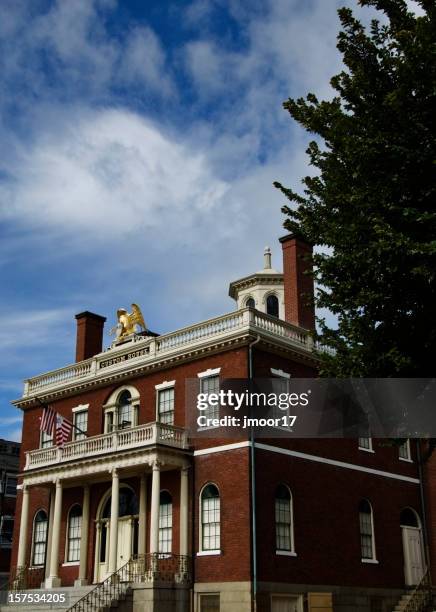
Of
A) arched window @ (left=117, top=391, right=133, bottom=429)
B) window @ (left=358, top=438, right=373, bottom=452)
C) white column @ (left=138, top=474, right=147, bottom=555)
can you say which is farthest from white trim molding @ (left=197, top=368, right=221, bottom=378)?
window @ (left=358, top=438, right=373, bottom=452)

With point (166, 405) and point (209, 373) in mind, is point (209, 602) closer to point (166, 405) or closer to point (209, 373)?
point (166, 405)

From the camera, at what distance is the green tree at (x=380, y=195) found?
14836mm

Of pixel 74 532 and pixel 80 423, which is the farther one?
pixel 80 423

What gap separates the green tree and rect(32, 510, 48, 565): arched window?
821 inches

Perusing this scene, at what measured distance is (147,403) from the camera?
31750 millimetres

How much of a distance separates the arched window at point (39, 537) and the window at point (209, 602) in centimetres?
943

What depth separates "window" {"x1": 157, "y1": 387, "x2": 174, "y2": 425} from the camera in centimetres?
3077

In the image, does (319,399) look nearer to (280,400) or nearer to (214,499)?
(280,400)

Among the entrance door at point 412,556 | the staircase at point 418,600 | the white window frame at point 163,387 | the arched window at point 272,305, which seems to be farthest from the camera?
the arched window at point 272,305

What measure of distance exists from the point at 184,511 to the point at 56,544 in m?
5.97

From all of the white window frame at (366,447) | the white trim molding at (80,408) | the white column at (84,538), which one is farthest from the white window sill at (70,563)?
the white window frame at (366,447)

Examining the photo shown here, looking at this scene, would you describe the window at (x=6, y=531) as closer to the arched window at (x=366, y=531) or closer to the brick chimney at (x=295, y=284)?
the arched window at (x=366, y=531)

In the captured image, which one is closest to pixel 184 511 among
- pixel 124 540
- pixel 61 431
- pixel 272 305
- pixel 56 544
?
pixel 124 540

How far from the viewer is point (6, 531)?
5244cm
